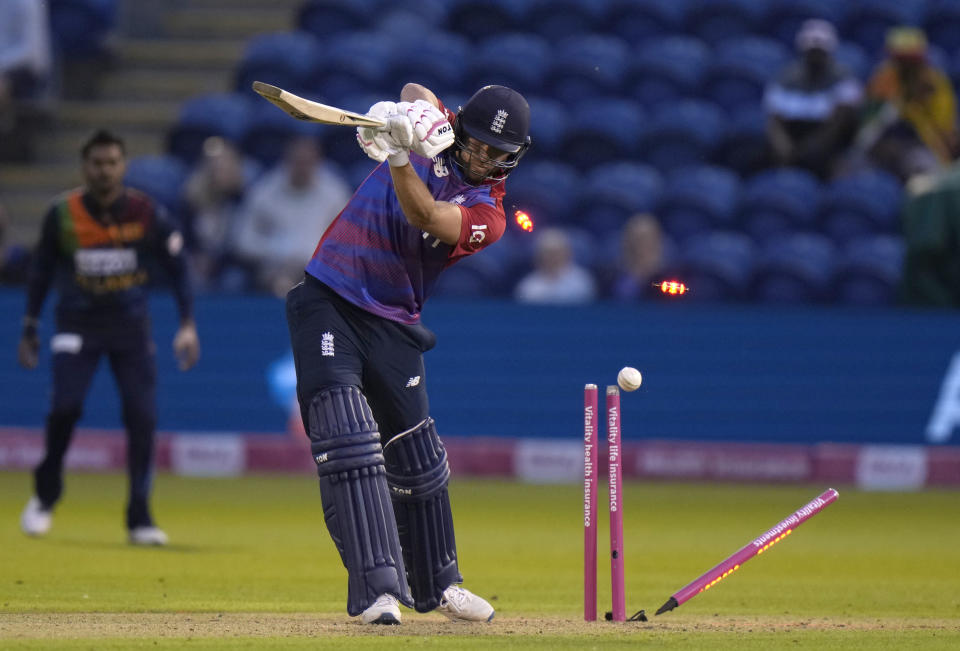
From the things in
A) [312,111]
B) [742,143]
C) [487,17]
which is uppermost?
[487,17]

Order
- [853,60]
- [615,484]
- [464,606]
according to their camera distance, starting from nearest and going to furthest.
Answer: [615,484] < [464,606] < [853,60]

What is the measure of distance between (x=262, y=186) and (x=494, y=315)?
246 cm

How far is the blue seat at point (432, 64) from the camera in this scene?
48.1 feet

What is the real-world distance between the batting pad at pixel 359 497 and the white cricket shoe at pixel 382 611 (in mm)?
21

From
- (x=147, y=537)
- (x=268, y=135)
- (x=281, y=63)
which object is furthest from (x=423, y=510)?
(x=281, y=63)

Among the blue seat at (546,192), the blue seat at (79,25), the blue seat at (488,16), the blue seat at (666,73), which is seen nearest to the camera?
the blue seat at (546,192)

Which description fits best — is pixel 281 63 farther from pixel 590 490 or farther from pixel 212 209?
pixel 590 490

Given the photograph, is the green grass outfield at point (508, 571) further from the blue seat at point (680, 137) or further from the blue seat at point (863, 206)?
the blue seat at point (680, 137)

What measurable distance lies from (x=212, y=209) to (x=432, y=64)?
2.56 m

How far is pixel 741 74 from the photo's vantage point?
585 inches

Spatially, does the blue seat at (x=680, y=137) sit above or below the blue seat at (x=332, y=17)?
below

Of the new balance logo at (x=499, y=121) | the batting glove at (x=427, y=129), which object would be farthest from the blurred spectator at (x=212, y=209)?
the batting glove at (x=427, y=129)

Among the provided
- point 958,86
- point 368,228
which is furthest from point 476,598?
point 958,86

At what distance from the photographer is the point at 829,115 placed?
550 inches
